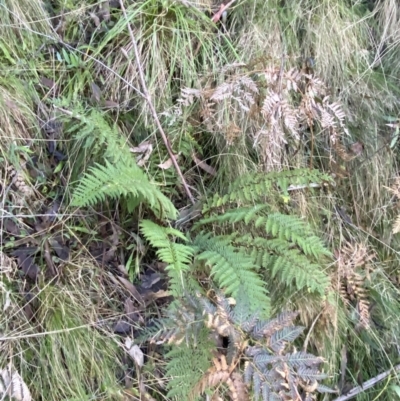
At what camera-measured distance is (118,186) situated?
1.80 meters

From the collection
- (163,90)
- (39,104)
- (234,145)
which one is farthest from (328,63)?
(39,104)

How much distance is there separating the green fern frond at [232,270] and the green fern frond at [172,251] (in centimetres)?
8

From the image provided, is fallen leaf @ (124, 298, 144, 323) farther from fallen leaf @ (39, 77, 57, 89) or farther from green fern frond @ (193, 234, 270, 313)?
fallen leaf @ (39, 77, 57, 89)

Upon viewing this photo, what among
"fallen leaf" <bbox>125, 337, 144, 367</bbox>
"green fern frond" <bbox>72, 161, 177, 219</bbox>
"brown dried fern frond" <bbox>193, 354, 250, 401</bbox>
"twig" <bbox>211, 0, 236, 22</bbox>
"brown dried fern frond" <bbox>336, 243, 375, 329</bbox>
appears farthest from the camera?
"twig" <bbox>211, 0, 236, 22</bbox>

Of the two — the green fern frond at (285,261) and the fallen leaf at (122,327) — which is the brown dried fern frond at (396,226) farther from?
the fallen leaf at (122,327)

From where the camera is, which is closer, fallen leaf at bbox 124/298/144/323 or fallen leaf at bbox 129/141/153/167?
fallen leaf at bbox 124/298/144/323

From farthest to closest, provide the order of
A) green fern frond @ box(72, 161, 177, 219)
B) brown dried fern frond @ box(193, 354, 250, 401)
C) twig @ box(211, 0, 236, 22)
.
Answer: twig @ box(211, 0, 236, 22), green fern frond @ box(72, 161, 177, 219), brown dried fern frond @ box(193, 354, 250, 401)

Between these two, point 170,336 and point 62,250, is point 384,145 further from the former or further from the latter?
point 62,250

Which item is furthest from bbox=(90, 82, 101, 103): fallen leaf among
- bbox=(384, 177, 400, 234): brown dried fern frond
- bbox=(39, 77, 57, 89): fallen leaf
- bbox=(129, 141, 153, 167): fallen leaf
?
bbox=(384, 177, 400, 234): brown dried fern frond

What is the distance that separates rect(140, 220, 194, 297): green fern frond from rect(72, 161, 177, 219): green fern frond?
3.3 inches

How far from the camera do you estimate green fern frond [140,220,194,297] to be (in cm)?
186

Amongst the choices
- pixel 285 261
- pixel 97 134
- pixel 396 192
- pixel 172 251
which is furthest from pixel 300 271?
pixel 97 134

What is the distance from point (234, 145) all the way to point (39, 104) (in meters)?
0.88

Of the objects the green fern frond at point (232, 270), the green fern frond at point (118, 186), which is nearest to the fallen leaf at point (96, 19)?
the green fern frond at point (118, 186)
